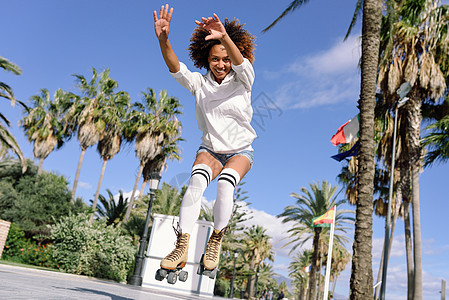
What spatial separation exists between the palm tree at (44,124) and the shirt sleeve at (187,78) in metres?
30.3

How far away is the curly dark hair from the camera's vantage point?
2.78 meters

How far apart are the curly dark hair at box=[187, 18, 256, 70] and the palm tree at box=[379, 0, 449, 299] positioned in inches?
612

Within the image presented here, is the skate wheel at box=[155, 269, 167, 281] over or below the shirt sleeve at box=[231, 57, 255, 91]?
below

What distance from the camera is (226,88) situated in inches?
103

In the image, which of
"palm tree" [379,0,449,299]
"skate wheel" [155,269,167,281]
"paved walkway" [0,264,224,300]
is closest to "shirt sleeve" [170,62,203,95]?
"skate wheel" [155,269,167,281]

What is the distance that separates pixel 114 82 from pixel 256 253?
35365 millimetres

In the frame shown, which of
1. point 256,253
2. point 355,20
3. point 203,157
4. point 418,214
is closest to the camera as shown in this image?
point 203,157

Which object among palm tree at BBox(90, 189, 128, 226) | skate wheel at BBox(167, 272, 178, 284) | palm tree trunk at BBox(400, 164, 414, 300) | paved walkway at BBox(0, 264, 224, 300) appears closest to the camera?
skate wheel at BBox(167, 272, 178, 284)

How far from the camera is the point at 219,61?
2.66 m

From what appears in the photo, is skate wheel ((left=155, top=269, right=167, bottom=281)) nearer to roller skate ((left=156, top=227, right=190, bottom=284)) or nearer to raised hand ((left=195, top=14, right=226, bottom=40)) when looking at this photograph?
roller skate ((left=156, top=227, right=190, bottom=284))

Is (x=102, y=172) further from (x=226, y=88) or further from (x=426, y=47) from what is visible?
(x=226, y=88)

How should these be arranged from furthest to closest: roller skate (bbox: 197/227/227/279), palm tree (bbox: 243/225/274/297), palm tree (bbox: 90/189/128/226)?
palm tree (bbox: 243/225/274/297) < palm tree (bbox: 90/189/128/226) < roller skate (bbox: 197/227/227/279)

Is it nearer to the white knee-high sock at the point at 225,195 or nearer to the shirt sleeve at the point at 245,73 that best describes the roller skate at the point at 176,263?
the white knee-high sock at the point at 225,195

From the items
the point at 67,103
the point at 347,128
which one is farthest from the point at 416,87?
the point at 67,103
